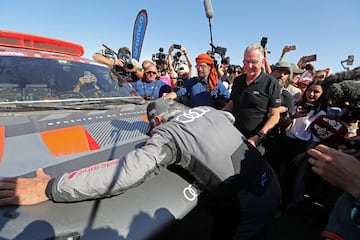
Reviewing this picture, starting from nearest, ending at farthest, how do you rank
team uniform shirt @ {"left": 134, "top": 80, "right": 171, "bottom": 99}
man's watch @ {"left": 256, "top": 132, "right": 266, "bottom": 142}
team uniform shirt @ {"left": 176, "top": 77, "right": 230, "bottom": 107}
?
man's watch @ {"left": 256, "top": 132, "right": 266, "bottom": 142}, team uniform shirt @ {"left": 176, "top": 77, "right": 230, "bottom": 107}, team uniform shirt @ {"left": 134, "top": 80, "right": 171, "bottom": 99}

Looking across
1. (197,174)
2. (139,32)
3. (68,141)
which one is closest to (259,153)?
(197,174)

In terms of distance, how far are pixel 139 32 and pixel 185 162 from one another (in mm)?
7433

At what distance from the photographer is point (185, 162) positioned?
1.48 m

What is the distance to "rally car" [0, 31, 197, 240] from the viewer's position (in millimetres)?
1046

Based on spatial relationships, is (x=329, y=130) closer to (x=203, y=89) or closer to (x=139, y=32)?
(x=203, y=89)

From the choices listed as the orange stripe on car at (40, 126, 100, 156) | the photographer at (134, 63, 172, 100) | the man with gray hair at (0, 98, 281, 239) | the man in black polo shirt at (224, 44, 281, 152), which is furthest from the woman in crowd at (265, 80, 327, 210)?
the orange stripe on car at (40, 126, 100, 156)

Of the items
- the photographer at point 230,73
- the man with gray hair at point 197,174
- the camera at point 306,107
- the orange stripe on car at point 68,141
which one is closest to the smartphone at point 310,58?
the photographer at point 230,73

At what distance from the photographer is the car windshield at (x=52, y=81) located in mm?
2117

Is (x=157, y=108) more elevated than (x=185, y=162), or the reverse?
(x=157, y=108)

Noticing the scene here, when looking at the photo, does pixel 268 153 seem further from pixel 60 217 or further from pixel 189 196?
pixel 60 217

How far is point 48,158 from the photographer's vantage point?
1.43m

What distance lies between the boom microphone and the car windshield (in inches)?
82.1

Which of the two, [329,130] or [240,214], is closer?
[329,130]

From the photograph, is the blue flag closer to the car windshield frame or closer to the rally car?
the rally car
